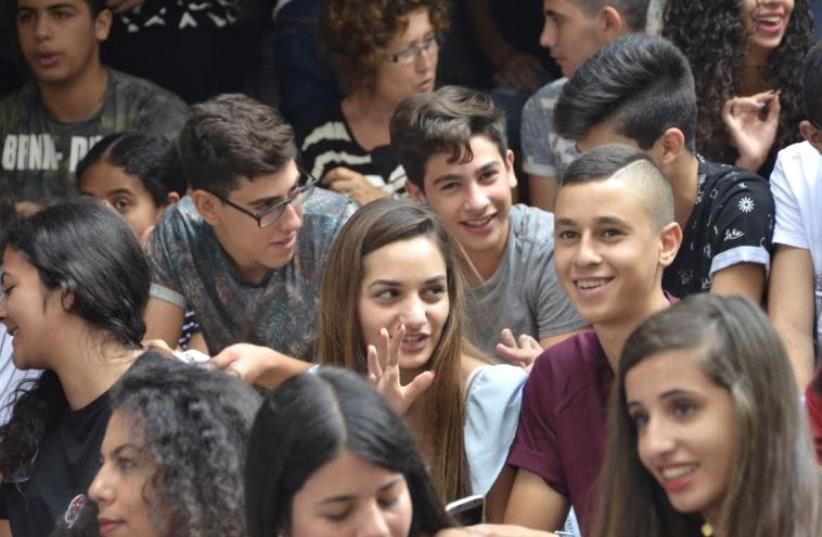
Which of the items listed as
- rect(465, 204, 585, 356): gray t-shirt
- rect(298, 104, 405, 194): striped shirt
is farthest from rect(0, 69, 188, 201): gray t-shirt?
rect(465, 204, 585, 356): gray t-shirt

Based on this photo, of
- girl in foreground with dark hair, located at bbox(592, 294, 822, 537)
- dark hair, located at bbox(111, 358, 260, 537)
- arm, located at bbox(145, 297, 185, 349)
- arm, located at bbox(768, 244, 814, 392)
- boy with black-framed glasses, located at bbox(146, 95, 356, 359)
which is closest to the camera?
girl in foreground with dark hair, located at bbox(592, 294, 822, 537)

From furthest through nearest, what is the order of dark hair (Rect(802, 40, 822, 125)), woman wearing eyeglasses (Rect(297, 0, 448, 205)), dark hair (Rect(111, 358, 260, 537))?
woman wearing eyeglasses (Rect(297, 0, 448, 205))
dark hair (Rect(802, 40, 822, 125))
dark hair (Rect(111, 358, 260, 537))

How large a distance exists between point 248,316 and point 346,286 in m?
0.76

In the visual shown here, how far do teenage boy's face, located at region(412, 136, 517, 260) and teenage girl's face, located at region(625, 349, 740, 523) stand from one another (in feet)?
5.15

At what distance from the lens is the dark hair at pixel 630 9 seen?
→ 542cm

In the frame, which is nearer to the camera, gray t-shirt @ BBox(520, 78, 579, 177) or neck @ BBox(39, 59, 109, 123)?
gray t-shirt @ BBox(520, 78, 579, 177)

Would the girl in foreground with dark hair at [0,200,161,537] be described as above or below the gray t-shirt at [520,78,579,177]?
below

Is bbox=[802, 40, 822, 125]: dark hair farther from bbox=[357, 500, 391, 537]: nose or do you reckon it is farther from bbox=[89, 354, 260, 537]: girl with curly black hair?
bbox=[357, 500, 391, 537]: nose

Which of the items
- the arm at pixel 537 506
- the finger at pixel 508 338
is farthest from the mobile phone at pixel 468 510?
the finger at pixel 508 338

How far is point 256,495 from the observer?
130 inches

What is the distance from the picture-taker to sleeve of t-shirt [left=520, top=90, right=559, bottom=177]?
5.49 meters

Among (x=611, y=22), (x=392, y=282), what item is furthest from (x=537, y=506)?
(x=611, y=22)

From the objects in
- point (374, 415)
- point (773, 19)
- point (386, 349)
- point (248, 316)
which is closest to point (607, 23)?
point (773, 19)

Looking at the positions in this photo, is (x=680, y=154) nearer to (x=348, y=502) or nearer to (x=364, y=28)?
(x=364, y=28)
